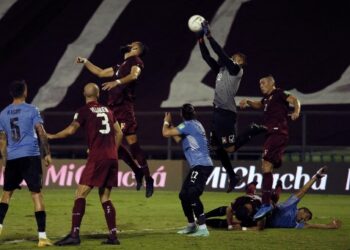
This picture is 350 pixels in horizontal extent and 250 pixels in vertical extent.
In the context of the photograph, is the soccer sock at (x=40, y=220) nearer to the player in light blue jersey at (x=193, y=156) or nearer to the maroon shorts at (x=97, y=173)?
the maroon shorts at (x=97, y=173)

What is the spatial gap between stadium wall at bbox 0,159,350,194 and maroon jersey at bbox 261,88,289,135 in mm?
6806

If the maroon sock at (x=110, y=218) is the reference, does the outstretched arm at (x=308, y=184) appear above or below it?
above

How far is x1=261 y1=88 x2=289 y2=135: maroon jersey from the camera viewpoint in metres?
13.6

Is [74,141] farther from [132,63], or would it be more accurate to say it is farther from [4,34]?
[132,63]

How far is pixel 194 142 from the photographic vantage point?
39.2ft

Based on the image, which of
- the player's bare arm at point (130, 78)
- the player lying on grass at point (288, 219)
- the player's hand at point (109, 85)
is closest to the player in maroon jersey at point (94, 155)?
the player's hand at point (109, 85)

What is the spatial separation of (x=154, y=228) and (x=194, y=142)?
1.88 metres

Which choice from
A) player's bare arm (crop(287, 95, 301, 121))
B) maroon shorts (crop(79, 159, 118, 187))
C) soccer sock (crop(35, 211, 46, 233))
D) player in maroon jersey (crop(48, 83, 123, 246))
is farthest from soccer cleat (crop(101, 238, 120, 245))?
player's bare arm (crop(287, 95, 301, 121))

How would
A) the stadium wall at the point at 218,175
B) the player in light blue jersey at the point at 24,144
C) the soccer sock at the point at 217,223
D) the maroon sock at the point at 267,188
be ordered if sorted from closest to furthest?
the player in light blue jersey at the point at 24,144 → the maroon sock at the point at 267,188 → the soccer sock at the point at 217,223 → the stadium wall at the point at 218,175

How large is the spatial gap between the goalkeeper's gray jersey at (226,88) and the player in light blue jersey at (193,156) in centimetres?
147

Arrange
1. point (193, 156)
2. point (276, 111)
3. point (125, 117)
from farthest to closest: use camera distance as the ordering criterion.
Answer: point (125, 117), point (276, 111), point (193, 156)

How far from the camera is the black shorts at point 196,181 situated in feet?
38.7

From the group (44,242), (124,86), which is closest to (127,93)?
(124,86)

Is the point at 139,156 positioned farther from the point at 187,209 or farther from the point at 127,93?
the point at 187,209
